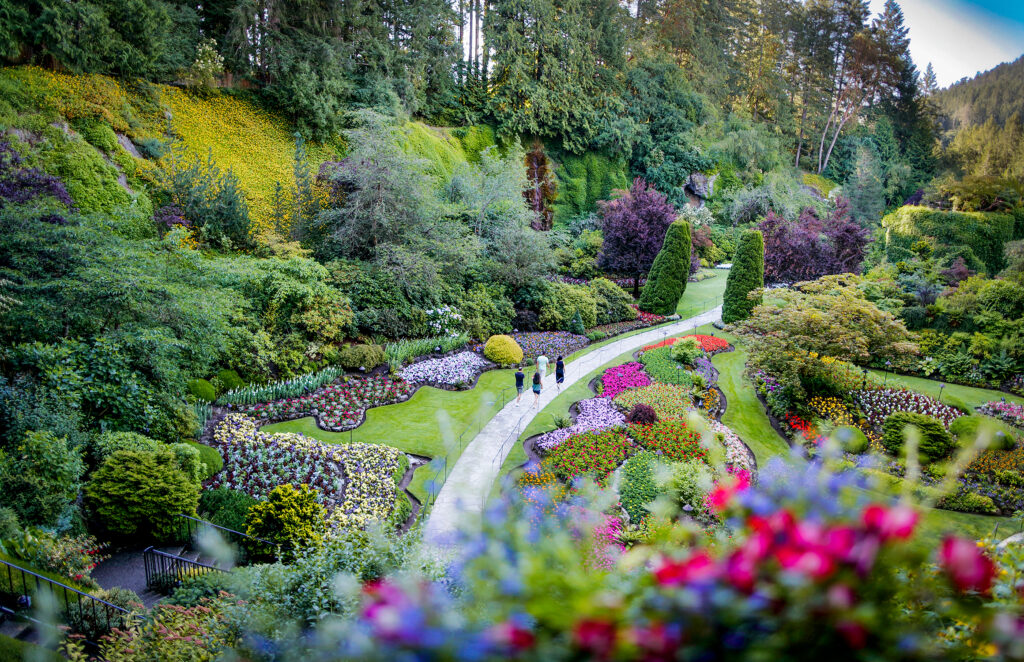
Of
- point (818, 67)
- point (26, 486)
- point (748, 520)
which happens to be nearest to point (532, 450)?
point (26, 486)

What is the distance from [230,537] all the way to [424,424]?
17.3 ft

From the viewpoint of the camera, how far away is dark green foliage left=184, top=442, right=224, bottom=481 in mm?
9938

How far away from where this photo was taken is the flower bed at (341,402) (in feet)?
41.2

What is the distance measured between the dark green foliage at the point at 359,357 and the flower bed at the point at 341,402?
0.52 meters

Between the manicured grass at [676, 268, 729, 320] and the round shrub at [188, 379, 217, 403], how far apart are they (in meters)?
19.1

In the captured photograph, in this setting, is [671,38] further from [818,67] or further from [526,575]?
[526,575]

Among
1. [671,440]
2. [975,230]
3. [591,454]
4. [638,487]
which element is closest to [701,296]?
[975,230]

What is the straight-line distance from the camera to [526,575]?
73.8 inches

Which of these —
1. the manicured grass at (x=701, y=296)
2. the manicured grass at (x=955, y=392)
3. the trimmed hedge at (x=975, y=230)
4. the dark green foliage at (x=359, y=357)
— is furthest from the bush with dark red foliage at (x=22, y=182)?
the trimmed hedge at (x=975, y=230)

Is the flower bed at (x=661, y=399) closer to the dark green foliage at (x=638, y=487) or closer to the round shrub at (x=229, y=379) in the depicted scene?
the dark green foliage at (x=638, y=487)

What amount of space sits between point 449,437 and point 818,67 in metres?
53.1

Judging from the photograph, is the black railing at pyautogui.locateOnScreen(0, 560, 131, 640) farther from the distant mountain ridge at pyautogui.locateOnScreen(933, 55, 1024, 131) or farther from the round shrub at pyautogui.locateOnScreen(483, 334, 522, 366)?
the distant mountain ridge at pyautogui.locateOnScreen(933, 55, 1024, 131)

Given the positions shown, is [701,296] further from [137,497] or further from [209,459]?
[137,497]

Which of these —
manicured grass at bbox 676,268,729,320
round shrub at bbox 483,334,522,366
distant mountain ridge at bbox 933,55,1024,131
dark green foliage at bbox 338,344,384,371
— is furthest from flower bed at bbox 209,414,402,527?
distant mountain ridge at bbox 933,55,1024,131
